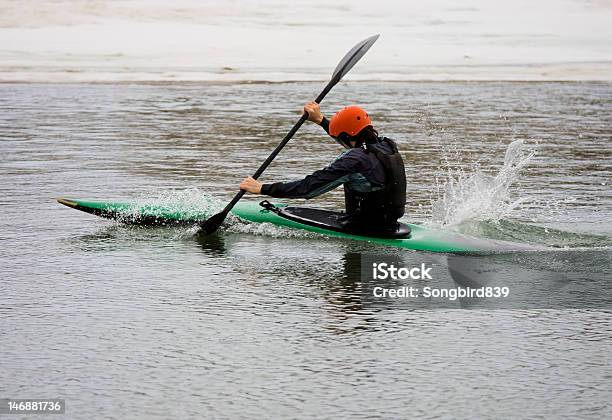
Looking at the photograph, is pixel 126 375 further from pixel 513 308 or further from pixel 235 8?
pixel 235 8

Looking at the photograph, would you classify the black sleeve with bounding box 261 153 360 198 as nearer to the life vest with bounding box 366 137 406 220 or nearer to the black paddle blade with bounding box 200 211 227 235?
the life vest with bounding box 366 137 406 220

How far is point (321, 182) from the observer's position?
906 centimetres

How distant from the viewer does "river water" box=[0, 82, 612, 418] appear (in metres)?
5.77

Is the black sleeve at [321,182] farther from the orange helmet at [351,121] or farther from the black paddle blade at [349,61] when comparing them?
the black paddle blade at [349,61]

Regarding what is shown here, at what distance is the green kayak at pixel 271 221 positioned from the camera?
916 cm

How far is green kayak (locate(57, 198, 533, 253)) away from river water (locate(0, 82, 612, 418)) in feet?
0.36

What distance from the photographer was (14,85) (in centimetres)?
2820

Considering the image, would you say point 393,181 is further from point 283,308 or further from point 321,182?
point 283,308

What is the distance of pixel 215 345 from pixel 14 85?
901 inches

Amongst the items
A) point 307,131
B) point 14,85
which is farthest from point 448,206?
point 14,85

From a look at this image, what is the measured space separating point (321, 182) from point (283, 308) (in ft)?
6.09

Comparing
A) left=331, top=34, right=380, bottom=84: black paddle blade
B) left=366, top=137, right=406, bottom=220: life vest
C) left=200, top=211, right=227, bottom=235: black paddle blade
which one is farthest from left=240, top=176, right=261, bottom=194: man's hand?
left=331, top=34, right=380, bottom=84: black paddle blade

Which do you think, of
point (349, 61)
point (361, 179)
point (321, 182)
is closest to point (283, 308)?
point (321, 182)

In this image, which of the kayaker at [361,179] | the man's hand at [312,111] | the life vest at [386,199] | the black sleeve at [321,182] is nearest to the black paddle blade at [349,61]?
the man's hand at [312,111]
